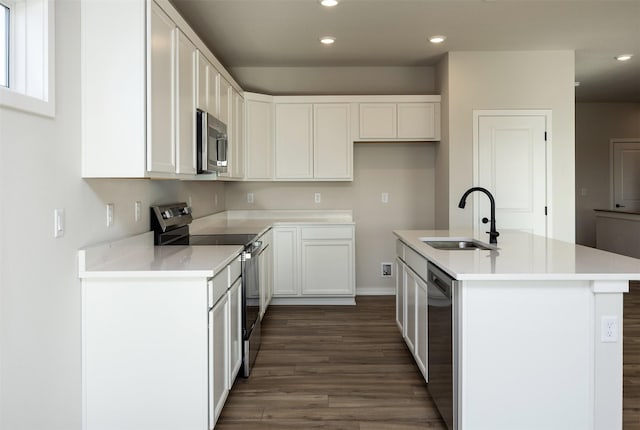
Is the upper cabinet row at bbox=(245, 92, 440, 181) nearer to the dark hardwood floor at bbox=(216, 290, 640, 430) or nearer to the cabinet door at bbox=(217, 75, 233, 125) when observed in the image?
the cabinet door at bbox=(217, 75, 233, 125)

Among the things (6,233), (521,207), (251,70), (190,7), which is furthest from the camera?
(251,70)

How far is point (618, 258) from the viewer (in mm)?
2449

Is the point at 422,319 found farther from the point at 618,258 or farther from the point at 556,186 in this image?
the point at 556,186

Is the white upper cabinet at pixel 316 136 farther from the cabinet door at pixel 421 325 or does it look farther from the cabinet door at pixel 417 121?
the cabinet door at pixel 421 325

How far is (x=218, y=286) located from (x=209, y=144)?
1304mm

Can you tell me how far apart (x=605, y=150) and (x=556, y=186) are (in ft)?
11.3

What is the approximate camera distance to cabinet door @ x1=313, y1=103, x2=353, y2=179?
17.4ft

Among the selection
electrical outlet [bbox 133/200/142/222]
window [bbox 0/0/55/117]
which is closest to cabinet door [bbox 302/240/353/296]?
electrical outlet [bbox 133/200/142/222]

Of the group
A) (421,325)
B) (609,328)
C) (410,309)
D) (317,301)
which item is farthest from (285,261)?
(609,328)

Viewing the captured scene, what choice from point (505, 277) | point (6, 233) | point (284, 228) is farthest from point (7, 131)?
point (284, 228)

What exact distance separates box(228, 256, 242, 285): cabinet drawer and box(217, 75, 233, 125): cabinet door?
4.80 ft

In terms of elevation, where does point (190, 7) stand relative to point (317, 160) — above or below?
above

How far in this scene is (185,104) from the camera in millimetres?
2990

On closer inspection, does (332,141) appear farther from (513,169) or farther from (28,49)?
(28,49)
